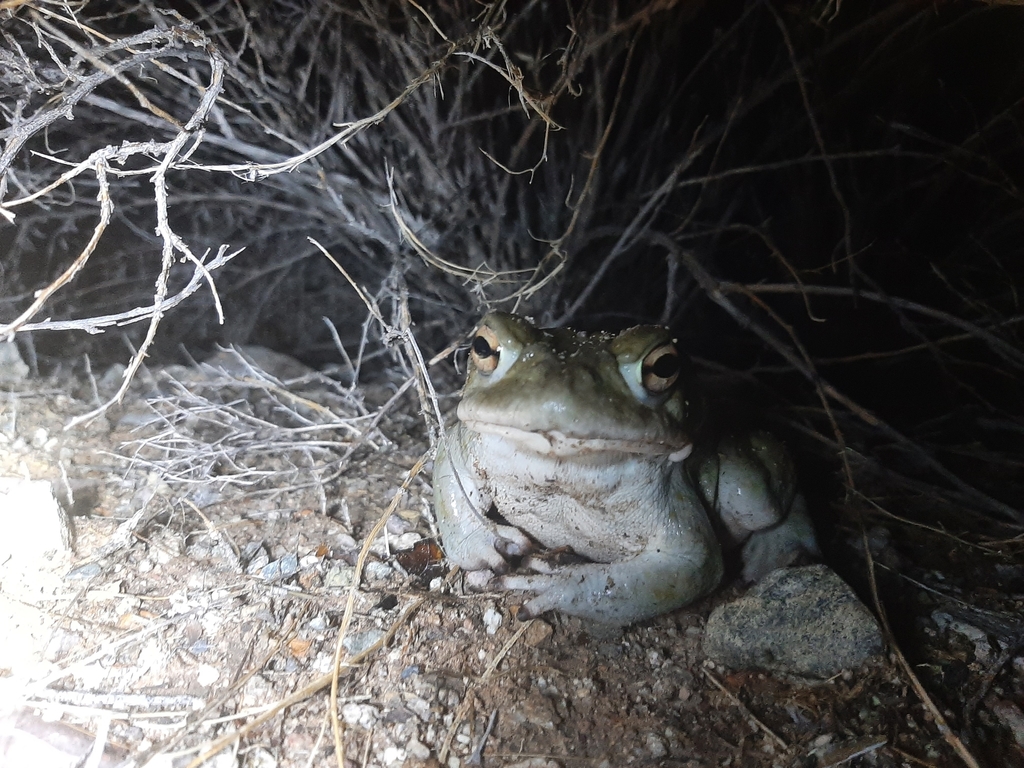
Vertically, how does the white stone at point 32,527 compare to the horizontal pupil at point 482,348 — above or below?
below

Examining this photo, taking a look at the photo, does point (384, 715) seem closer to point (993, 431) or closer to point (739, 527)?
point (739, 527)

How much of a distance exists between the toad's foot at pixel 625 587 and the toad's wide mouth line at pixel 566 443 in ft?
1.35

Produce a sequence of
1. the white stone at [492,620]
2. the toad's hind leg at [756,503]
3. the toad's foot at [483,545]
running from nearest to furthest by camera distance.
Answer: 1. the white stone at [492,620]
2. the toad's foot at [483,545]
3. the toad's hind leg at [756,503]

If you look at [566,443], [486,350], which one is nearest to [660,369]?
[566,443]

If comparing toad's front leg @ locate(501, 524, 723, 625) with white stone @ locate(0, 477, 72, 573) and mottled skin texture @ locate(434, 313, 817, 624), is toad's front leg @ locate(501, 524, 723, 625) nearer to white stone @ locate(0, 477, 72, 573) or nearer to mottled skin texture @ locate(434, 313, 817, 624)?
mottled skin texture @ locate(434, 313, 817, 624)

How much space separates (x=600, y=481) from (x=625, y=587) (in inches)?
13.8

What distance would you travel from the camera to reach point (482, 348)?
1857 mm

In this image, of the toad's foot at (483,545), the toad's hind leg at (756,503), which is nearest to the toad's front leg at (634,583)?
the toad's foot at (483,545)

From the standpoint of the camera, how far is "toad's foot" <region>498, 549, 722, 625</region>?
75.0 inches

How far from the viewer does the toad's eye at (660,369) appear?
177cm

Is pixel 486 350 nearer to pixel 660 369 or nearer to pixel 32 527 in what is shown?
pixel 660 369

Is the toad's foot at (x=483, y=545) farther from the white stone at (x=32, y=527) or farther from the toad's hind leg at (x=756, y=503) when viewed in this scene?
the white stone at (x=32, y=527)

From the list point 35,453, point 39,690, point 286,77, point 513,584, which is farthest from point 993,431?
point 35,453

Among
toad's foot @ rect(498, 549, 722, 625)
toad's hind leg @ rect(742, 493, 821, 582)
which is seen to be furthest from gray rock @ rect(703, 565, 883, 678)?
toad's hind leg @ rect(742, 493, 821, 582)
